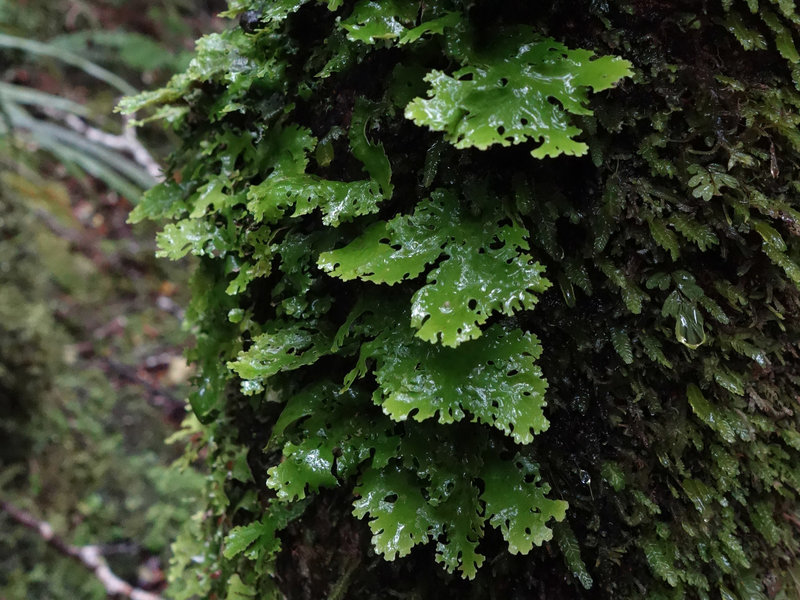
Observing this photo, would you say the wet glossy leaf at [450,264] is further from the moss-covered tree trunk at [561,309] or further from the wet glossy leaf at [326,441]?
the wet glossy leaf at [326,441]

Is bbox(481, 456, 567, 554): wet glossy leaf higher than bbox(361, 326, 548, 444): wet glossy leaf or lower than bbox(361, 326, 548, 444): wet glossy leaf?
lower

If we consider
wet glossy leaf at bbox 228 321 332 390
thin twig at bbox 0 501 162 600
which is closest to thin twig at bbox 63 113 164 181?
thin twig at bbox 0 501 162 600

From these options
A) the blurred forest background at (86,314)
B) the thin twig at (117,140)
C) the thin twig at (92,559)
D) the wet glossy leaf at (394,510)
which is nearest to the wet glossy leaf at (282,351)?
the wet glossy leaf at (394,510)

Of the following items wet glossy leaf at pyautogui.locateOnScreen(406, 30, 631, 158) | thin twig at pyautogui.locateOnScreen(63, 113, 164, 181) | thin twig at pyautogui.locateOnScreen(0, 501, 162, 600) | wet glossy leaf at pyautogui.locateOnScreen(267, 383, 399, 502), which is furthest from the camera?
thin twig at pyautogui.locateOnScreen(63, 113, 164, 181)

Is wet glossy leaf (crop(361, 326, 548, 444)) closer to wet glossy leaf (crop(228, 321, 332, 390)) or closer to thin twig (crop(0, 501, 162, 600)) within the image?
wet glossy leaf (crop(228, 321, 332, 390))

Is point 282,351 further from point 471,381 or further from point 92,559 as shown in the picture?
point 92,559

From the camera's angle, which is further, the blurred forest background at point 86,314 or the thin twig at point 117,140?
the thin twig at point 117,140

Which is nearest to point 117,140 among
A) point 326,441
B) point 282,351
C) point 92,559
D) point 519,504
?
point 92,559

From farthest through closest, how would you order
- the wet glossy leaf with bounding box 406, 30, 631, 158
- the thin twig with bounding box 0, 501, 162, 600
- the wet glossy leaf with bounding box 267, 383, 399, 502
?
1. the thin twig with bounding box 0, 501, 162, 600
2. the wet glossy leaf with bounding box 267, 383, 399, 502
3. the wet glossy leaf with bounding box 406, 30, 631, 158
